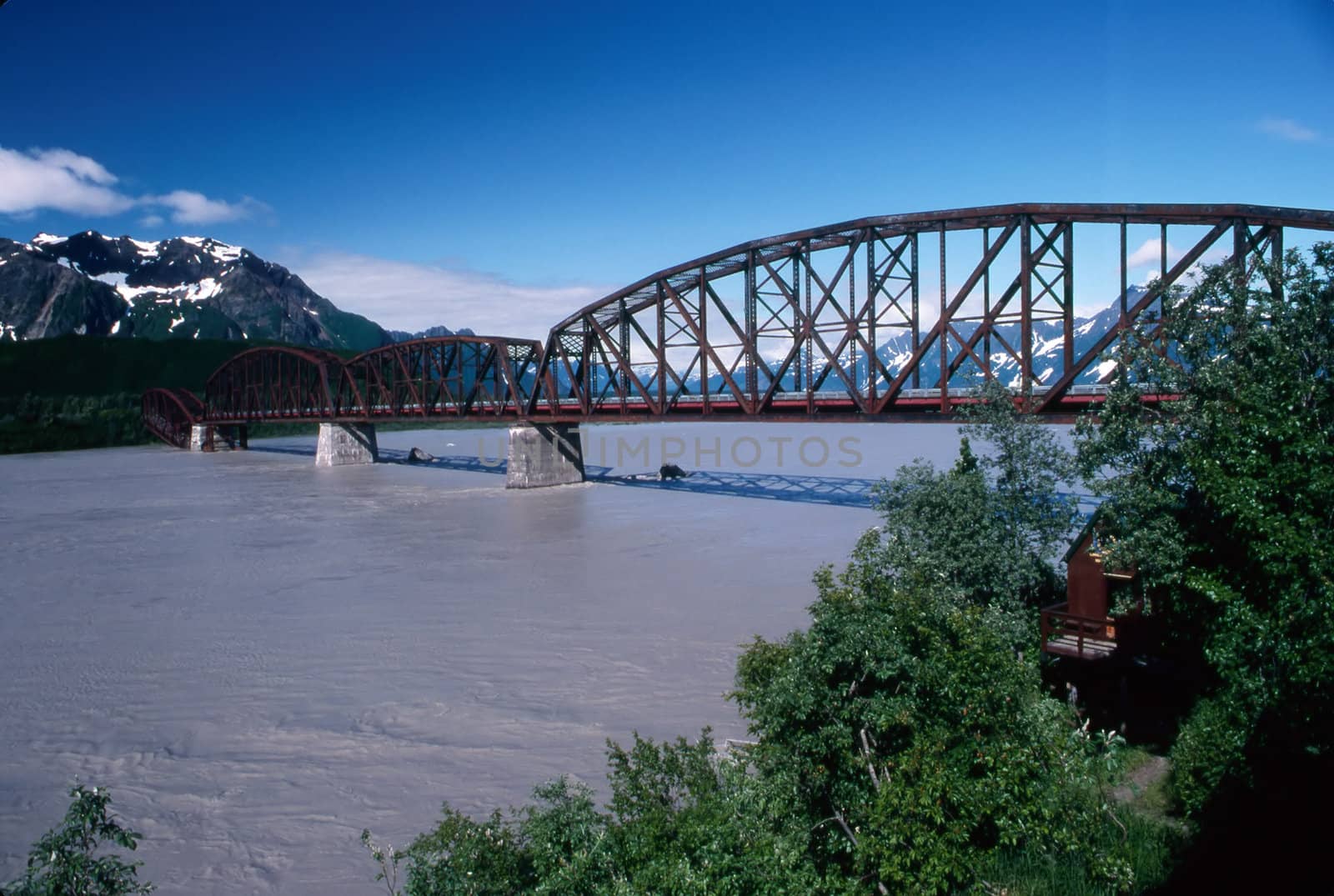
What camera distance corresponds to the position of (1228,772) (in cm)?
1064

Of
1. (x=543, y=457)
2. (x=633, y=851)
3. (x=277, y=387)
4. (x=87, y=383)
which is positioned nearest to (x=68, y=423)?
(x=87, y=383)

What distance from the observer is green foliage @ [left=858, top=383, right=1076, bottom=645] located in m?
17.5

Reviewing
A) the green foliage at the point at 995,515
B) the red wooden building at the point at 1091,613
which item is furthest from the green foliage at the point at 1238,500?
the green foliage at the point at 995,515

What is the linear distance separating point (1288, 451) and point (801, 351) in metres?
32.8

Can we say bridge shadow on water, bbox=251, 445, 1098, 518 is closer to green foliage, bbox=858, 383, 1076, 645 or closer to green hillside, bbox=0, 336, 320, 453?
green foliage, bbox=858, 383, 1076, 645

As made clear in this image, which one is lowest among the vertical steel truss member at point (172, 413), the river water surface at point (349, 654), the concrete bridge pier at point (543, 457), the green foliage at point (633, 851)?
the river water surface at point (349, 654)

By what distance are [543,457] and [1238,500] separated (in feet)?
172

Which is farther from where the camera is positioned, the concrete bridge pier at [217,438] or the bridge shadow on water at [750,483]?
the concrete bridge pier at [217,438]

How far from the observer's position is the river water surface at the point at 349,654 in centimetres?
1262

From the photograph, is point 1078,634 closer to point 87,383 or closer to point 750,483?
point 750,483

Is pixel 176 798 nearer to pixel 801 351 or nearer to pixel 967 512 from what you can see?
pixel 967 512

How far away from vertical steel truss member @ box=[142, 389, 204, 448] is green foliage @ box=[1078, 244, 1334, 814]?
398ft

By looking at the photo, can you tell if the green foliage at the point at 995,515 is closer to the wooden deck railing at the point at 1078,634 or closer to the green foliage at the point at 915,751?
the wooden deck railing at the point at 1078,634

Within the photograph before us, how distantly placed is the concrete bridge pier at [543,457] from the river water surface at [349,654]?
8563 millimetres
